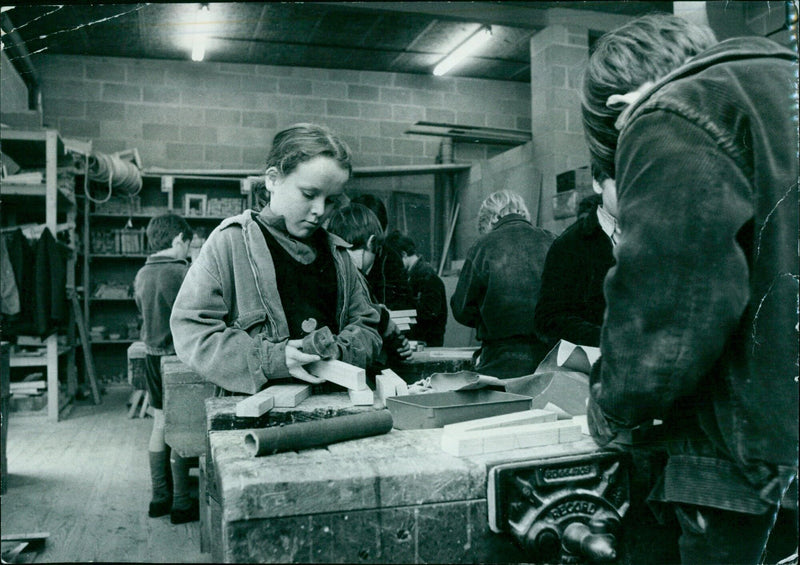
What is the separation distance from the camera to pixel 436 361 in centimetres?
206

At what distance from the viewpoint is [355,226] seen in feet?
6.90

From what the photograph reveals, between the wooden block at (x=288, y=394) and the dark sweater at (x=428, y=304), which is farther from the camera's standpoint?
the dark sweater at (x=428, y=304)

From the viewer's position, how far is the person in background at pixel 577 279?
5.01ft

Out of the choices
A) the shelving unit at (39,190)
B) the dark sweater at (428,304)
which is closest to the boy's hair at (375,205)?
the dark sweater at (428,304)

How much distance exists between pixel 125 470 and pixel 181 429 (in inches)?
62.5

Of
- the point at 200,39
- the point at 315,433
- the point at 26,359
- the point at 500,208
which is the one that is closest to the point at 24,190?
the point at 26,359

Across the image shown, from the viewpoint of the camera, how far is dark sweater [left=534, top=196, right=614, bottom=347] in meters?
1.54

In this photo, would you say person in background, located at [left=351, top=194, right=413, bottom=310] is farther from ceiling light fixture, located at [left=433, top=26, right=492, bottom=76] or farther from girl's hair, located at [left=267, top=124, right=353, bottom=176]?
ceiling light fixture, located at [left=433, top=26, right=492, bottom=76]

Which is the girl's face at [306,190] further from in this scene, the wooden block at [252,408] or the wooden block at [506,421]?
the wooden block at [506,421]

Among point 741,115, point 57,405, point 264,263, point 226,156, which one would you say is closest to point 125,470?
point 57,405

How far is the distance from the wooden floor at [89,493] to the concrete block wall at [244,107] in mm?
3711

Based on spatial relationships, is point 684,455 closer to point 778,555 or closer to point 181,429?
point 778,555

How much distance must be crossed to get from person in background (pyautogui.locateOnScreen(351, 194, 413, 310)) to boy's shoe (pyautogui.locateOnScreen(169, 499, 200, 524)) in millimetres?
1055

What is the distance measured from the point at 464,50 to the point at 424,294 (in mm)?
4639
